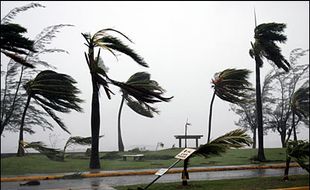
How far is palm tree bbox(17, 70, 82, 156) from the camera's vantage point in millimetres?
17250

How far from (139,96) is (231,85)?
7647 millimetres

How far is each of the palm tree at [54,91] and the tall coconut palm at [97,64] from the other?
0.85 m

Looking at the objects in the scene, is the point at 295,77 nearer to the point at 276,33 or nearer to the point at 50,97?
the point at 276,33

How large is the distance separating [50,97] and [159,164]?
247 inches

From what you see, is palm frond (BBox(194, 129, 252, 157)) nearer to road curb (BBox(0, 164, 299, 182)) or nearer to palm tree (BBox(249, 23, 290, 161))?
→ road curb (BBox(0, 164, 299, 182))

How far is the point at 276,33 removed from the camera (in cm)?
2283

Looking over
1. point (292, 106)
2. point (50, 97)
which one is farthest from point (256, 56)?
point (50, 97)

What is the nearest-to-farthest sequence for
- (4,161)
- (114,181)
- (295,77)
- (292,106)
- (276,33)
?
1. (114,181)
2. (4,161)
3. (276,33)
4. (292,106)
5. (295,77)

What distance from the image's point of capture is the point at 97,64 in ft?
56.3

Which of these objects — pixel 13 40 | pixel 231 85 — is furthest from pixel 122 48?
pixel 231 85

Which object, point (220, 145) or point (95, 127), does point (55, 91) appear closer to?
point (95, 127)

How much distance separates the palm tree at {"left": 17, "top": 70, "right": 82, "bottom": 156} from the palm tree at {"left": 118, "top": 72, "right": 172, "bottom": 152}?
96.7 inches

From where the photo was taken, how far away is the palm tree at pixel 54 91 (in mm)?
17250

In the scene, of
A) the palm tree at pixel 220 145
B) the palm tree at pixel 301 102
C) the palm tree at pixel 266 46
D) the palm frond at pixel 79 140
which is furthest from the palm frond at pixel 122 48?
the palm tree at pixel 301 102
